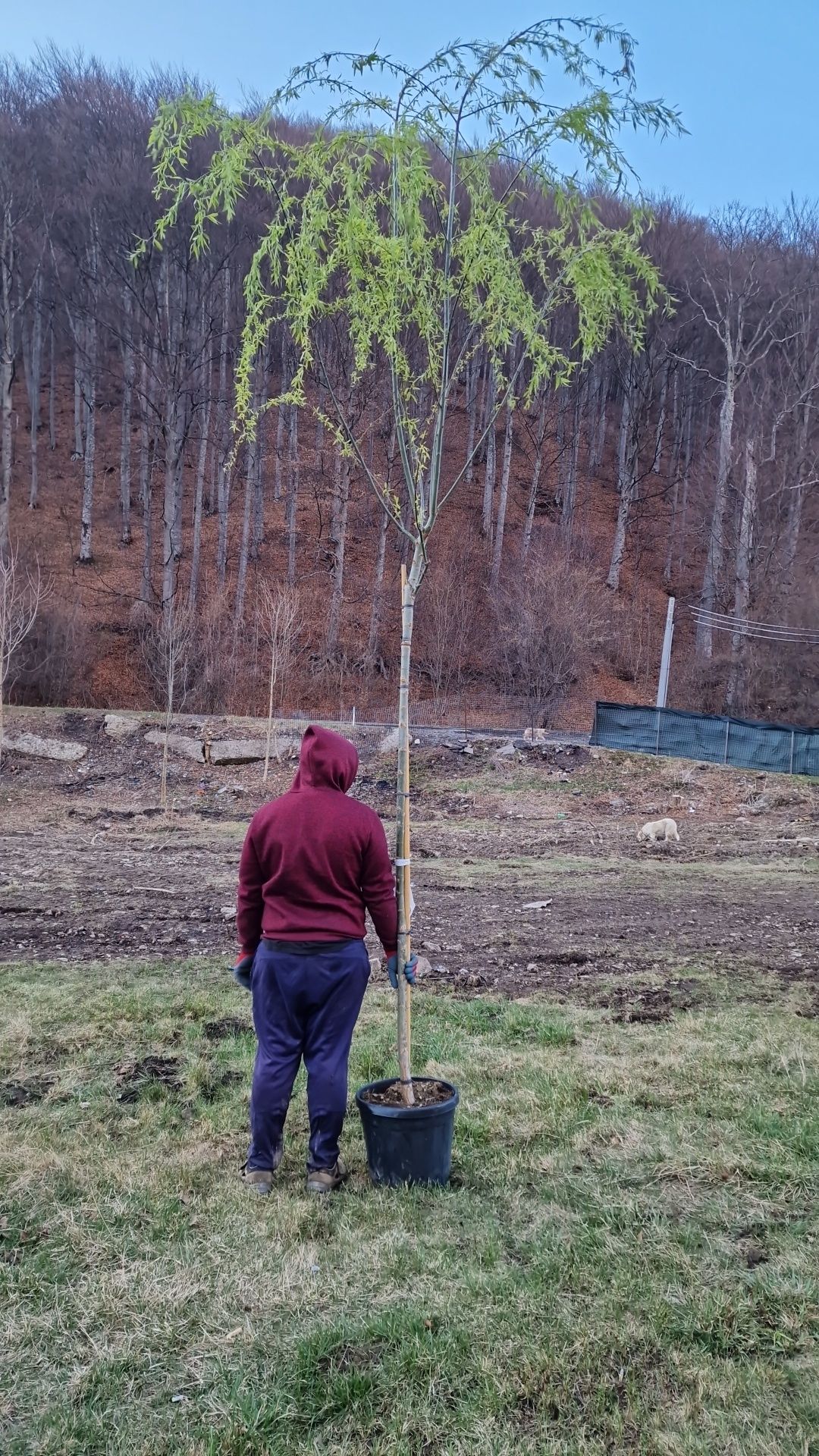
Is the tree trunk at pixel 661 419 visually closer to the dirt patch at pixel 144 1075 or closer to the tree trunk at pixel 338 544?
the tree trunk at pixel 338 544

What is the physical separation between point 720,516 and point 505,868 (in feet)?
78.5

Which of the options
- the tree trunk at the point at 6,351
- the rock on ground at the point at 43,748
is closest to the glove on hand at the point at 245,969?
the rock on ground at the point at 43,748

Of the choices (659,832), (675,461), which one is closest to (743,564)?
(675,461)

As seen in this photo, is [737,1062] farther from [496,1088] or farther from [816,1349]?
[816,1349]

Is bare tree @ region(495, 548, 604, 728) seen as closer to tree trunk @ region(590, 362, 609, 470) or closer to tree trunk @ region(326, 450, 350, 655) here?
tree trunk @ region(326, 450, 350, 655)

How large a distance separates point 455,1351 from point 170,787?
16.4m

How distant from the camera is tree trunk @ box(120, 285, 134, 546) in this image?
31312 mm

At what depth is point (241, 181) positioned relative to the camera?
4.03 metres

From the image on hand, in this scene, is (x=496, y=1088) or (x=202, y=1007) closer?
(x=496, y=1088)

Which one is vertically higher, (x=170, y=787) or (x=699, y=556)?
(x=699, y=556)

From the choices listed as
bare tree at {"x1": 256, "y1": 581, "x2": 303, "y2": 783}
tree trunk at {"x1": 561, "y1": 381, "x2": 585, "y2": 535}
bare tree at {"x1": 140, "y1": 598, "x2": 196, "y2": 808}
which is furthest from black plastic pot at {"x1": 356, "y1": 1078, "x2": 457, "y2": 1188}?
tree trunk at {"x1": 561, "y1": 381, "x2": 585, "y2": 535}

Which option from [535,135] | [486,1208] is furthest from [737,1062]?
[535,135]

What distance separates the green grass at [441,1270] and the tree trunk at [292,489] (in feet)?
91.4

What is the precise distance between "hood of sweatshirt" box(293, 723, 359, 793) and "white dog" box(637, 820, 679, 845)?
1115 centimetres
